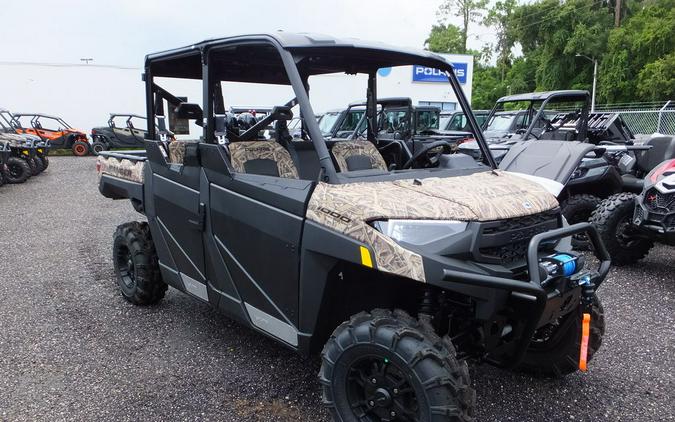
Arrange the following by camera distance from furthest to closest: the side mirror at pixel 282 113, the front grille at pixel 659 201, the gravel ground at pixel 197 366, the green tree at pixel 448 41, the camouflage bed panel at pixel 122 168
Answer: the green tree at pixel 448 41 → the front grille at pixel 659 201 → the camouflage bed panel at pixel 122 168 → the side mirror at pixel 282 113 → the gravel ground at pixel 197 366

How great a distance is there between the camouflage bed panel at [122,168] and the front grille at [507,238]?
294cm

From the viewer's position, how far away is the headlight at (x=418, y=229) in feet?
7.59

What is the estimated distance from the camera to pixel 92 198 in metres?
11.2

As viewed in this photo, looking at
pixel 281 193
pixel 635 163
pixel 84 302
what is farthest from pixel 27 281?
pixel 635 163

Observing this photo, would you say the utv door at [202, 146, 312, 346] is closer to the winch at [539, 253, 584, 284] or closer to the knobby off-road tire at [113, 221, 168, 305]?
the winch at [539, 253, 584, 284]

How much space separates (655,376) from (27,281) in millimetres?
5748

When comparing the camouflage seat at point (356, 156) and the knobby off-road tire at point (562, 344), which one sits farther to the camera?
the camouflage seat at point (356, 156)

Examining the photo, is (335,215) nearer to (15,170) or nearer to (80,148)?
(15,170)

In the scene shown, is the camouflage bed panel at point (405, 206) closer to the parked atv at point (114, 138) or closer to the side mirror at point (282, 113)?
the side mirror at point (282, 113)

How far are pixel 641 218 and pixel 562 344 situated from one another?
2.72 meters

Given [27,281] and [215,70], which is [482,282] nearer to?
[215,70]

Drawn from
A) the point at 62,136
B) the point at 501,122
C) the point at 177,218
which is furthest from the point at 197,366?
the point at 62,136

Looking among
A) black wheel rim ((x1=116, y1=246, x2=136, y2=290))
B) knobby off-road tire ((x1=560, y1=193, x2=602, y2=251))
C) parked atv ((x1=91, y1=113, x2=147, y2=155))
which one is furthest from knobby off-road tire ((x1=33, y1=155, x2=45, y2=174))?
knobby off-road tire ((x1=560, y1=193, x2=602, y2=251))

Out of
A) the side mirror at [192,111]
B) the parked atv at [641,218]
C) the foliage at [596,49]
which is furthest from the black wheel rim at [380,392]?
the foliage at [596,49]
